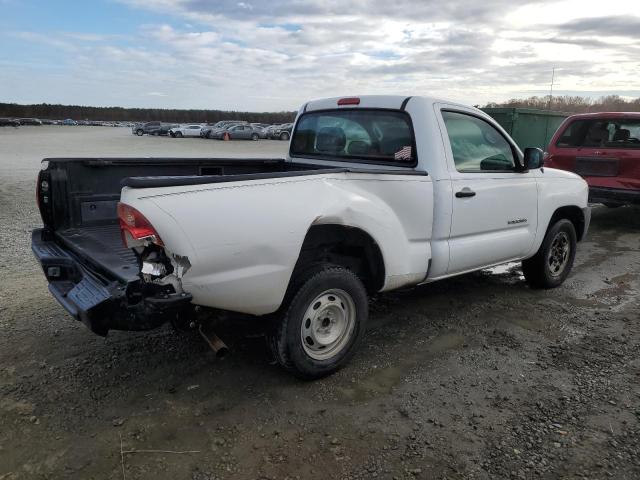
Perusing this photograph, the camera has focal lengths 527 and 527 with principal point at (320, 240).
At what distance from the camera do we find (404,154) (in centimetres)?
423

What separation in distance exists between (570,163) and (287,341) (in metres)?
7.63

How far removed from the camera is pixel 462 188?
13.9 ft

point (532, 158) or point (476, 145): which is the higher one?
point (476, 145)

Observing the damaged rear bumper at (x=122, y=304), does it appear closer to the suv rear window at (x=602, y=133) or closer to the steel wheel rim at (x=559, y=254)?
the steel wheel rim at (x=559, y=254)

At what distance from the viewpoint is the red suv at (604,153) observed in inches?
337

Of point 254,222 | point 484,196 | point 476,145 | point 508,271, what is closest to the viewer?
point 254,222

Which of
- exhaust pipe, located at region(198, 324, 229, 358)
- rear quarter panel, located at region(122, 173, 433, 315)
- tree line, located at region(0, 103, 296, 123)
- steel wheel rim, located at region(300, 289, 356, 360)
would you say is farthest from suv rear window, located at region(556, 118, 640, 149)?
tree line, located at region(0, 103, 296, 123)

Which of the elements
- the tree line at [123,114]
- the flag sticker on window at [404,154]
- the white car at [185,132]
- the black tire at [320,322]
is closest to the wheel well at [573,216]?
the flag sticker on window at [404,154]

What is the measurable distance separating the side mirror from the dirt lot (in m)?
1.38

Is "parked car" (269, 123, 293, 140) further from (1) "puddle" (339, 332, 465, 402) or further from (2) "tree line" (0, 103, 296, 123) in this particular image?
(2) "tree line" (0, 103, 296, 123)

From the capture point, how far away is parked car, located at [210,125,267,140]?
50.8 metres

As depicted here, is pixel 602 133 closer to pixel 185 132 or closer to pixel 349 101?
pixel 349 101

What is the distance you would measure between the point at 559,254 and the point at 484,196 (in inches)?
73.9

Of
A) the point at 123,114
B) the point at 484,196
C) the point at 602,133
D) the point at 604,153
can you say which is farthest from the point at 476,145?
the point at 123,114
